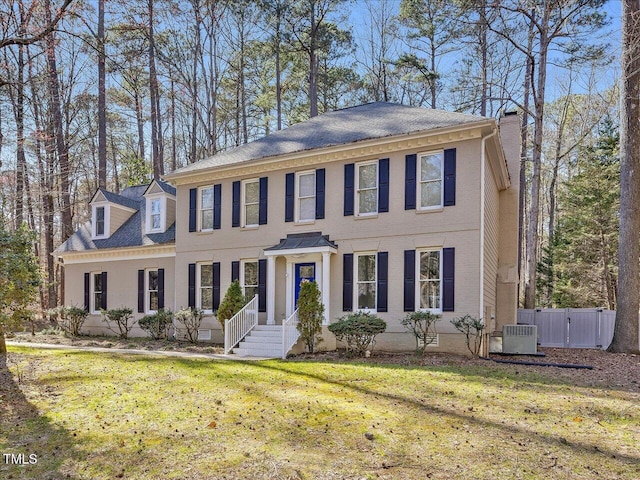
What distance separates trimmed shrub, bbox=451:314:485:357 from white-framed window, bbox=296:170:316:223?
509cm

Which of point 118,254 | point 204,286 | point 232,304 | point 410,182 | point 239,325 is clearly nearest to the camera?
point 410,182

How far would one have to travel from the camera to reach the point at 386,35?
27500mm

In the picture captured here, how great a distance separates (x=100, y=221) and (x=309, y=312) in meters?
11.1

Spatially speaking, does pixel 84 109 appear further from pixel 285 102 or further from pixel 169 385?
pixel 169 385

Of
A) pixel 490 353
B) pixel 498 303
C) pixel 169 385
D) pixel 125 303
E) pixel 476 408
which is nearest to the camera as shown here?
pixel 476 408

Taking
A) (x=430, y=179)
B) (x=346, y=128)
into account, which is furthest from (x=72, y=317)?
(x=430, y=179)

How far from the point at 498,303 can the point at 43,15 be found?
14300 mm

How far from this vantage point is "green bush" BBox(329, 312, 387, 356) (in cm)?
1084

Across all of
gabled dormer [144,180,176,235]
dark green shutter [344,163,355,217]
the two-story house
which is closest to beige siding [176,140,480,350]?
the two-story house

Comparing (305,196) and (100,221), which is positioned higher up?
(305,196)

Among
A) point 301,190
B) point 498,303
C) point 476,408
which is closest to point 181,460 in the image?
point 476,408

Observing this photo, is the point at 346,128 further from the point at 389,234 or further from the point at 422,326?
the point at 422,326

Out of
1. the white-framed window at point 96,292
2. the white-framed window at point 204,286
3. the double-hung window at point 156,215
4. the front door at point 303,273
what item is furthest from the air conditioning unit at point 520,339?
the white-framed window at point 96,292

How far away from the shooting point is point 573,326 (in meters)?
15.9
